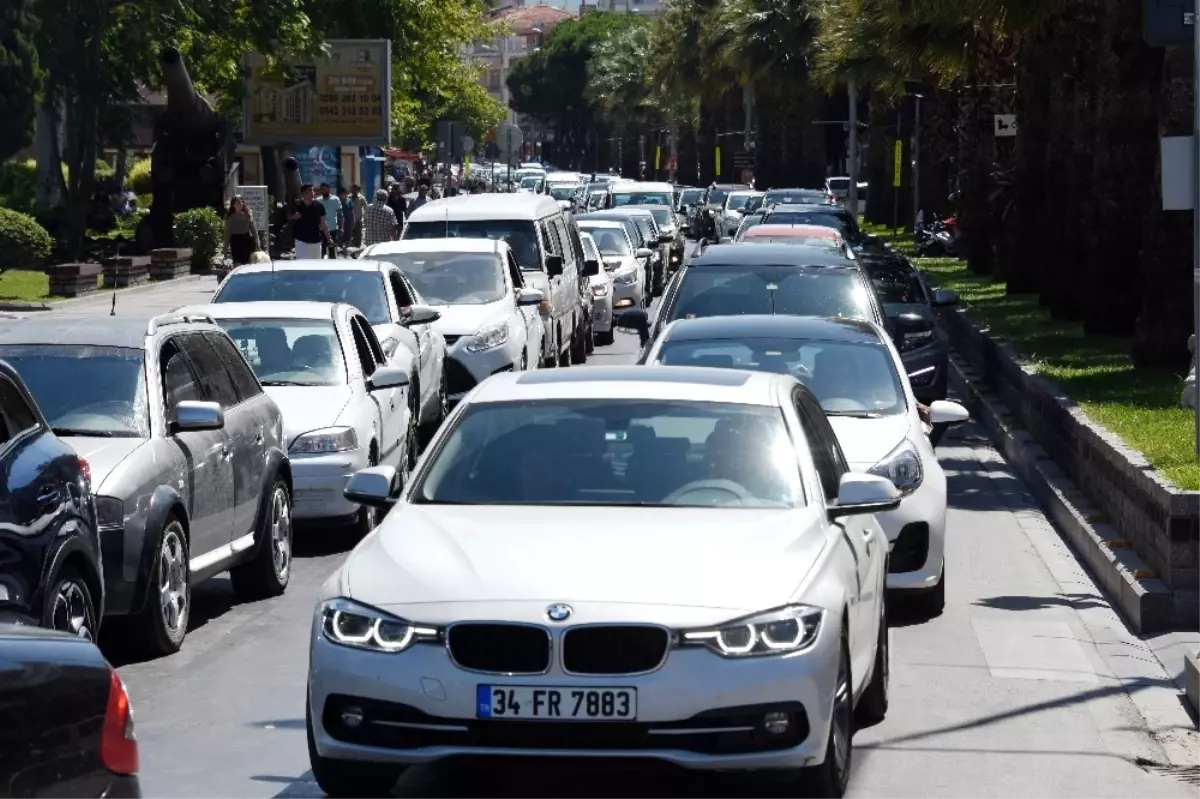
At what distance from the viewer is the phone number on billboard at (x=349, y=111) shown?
52.2 m

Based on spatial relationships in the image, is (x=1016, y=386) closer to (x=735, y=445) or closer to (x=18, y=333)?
(x=18, y=333)

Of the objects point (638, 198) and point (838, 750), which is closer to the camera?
point (838, 750)

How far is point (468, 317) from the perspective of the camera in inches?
818

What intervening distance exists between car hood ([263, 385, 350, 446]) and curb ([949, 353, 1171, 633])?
15.5 ft

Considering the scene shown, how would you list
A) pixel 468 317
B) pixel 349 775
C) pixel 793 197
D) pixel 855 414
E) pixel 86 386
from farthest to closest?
pixel 793 197 < pixel 468 317 < pixel 855 414 < pixel 86 386 < pixel 349 775

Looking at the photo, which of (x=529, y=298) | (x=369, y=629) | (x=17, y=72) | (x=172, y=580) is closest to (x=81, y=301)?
(x=529, y=298)

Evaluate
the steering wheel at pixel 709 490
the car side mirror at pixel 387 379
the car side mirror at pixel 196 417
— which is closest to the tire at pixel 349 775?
the steering wheel at pixel 709 490

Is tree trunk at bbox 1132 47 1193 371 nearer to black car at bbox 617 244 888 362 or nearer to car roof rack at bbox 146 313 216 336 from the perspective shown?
black car at bbox 617 244 888 362

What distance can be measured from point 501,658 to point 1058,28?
78.4 feet

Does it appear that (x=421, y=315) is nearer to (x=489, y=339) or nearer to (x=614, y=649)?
(x=489, y=339)

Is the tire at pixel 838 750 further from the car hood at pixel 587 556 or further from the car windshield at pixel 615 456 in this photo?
the car windshield at pixel 615 456

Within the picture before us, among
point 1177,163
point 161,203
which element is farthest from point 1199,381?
point 161,203

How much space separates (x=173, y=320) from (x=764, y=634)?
5.60 m

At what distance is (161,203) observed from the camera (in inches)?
1876
